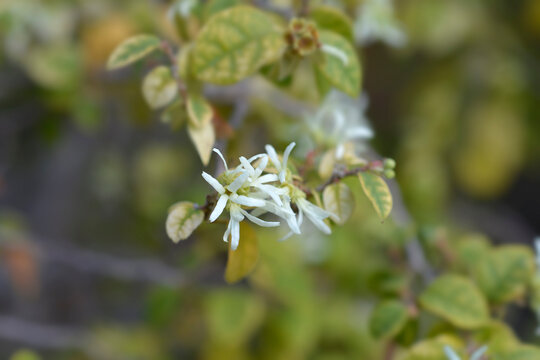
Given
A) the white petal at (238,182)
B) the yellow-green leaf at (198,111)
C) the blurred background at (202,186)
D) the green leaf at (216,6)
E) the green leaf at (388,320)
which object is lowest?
the blurred background at (202,186)

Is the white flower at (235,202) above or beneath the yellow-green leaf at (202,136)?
above

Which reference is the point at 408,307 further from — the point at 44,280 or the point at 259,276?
the point at 44,280

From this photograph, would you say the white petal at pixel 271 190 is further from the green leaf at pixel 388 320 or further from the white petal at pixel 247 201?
the green leaf at pixel 388 320

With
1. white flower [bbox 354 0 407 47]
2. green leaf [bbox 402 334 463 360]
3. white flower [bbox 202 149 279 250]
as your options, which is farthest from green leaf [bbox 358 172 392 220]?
white flower [bbox 354 0 407 47]

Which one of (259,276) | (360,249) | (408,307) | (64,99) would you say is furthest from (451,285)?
(64,99)

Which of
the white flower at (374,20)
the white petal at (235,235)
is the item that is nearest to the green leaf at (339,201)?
the white petal at (235,235)
